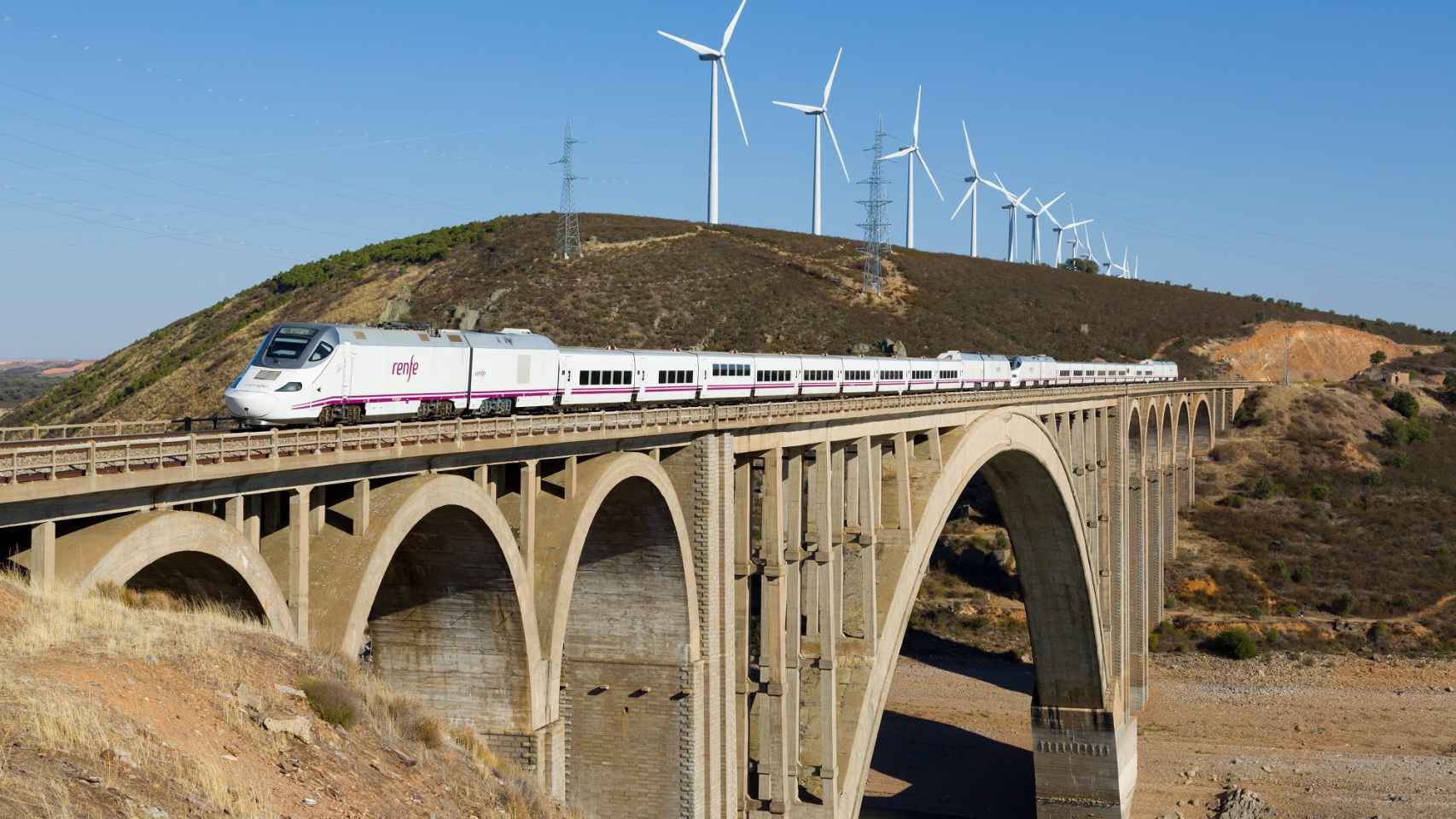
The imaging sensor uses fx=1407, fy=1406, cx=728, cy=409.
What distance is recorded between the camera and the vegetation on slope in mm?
10625

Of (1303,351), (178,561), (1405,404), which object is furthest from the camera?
(1303,351)

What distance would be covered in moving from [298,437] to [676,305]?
10383cm

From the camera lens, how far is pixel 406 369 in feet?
81.7

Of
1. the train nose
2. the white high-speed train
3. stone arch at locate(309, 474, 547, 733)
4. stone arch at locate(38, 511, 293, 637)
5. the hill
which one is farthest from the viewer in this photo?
the hill

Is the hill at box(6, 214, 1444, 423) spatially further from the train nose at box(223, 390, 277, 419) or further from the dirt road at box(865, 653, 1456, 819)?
the train nose at box(223, 390, 277, 419)

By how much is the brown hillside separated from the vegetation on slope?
12518cm

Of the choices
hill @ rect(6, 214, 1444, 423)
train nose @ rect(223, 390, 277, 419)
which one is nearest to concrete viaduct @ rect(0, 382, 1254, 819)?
train nose @ rect(223, 390, 277, 419)

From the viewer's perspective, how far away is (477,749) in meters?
18.2

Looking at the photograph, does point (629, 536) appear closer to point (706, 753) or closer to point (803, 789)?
point (706, 753)

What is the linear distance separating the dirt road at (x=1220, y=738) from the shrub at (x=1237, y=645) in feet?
2.62

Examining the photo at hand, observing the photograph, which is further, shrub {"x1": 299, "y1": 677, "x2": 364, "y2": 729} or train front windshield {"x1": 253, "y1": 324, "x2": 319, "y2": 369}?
train front windshield {"x1": 253, "y1": 324, "x2": 319, "y2": 369}

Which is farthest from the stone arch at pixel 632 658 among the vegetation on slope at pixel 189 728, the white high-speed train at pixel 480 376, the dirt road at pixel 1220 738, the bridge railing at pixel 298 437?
the dirt road at pixel 1220 738

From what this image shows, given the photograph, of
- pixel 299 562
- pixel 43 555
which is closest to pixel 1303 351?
pixel 299 562

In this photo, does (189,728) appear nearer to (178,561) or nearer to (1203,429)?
(178,561)
